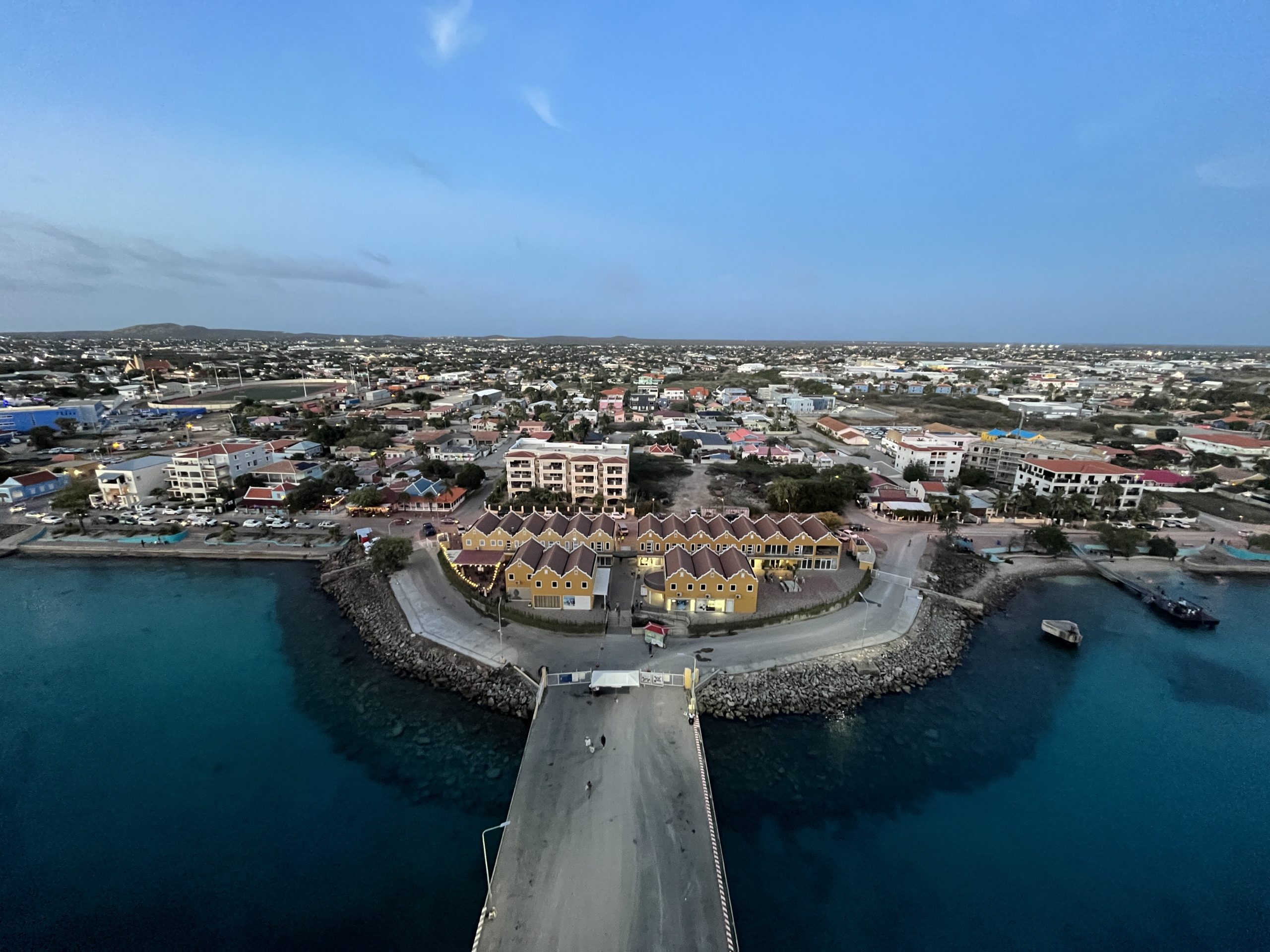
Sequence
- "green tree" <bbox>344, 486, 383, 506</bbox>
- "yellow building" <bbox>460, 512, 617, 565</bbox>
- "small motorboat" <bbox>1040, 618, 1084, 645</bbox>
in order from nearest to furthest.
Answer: "small motorboat" <bbox>1040, 618, 1084, 645</bbox> → "yellow building" <bbox>460, 512, 617, 565</bbox> → "green tree" <bbox>344, 486, 383, 506</bbox>

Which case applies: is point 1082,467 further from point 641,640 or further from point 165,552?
point 165,552

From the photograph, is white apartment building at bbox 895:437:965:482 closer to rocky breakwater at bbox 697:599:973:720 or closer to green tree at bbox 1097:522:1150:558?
green tree at bbox 1097:522:1150:558

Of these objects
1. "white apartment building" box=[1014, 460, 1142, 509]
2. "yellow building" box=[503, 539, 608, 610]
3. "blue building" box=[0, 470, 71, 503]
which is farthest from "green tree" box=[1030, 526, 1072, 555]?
"blue building" box=[0, 470, 71, 503]

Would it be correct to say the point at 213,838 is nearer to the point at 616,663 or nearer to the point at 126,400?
the point at 616,663

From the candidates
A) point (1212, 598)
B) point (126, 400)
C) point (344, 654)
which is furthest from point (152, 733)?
point (126, 400)

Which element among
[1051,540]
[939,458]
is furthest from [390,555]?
[939,458]

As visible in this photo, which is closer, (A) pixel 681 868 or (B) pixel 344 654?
(A) pixel 681 868
